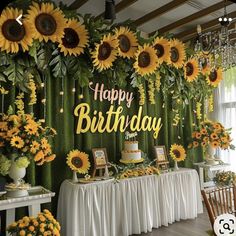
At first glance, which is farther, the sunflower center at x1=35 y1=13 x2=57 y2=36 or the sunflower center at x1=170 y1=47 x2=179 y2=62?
the sunflower center at x1=170 y1=47 x2=179 y2=62

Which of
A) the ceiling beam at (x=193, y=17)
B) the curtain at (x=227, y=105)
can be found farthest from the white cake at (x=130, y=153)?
the curtain at (x=227, y=105)

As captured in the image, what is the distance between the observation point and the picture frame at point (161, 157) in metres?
4.30

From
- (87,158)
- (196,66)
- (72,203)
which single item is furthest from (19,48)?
(196,66)

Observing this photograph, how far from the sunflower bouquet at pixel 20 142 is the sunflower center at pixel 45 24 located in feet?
3.18

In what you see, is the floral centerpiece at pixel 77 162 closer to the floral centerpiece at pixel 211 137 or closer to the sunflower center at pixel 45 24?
the sunflower center at pixel 45 24

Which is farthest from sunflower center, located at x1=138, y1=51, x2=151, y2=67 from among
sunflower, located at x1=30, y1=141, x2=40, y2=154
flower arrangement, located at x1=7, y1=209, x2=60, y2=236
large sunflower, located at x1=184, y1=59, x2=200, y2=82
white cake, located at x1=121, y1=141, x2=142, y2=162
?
flower arrangement, located at x1=7, y1=209, x2=60, y2=236

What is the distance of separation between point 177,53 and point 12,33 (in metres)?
2.43

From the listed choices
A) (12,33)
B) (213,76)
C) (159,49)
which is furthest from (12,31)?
(213,76)

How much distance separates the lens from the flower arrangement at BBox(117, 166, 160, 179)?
3.74 m

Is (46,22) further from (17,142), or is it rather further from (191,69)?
(191,69)

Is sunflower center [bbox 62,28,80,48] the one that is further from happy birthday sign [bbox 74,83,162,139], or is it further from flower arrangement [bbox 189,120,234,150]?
flower arrangement [bbox 189,120,234,150]

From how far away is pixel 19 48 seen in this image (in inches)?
121

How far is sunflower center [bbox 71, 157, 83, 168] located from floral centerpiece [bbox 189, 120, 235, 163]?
6.82 feet

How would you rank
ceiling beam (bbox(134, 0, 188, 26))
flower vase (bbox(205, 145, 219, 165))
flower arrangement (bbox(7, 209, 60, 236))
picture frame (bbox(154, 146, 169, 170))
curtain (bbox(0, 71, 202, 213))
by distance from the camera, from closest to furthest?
1. flower arrangement (bbox(7, 209, 60, 236))
2. curtain (bbox(0, 71, 202, 213))
3. ceiling beam (bbox(134, 0, 188, 26))
4. picture frame (bbox(154, 146, 169, 170))
5. flower vase (bbox(205, 145, 219, 165))
